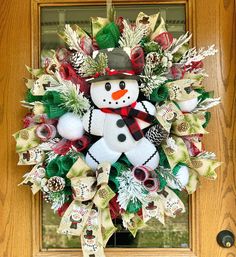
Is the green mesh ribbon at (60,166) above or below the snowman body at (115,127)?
below

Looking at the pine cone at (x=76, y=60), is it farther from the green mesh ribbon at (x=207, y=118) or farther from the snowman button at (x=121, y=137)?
the green mesh ribbon at (x=207, y=118)

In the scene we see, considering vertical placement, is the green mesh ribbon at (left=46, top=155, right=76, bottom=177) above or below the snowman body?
below

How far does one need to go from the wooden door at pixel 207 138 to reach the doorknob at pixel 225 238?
1 centimetres

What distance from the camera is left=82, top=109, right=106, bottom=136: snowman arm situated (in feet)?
3.99

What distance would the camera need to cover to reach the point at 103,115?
47.9 inches

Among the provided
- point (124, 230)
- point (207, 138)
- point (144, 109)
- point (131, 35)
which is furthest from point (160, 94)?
point (124, 230)

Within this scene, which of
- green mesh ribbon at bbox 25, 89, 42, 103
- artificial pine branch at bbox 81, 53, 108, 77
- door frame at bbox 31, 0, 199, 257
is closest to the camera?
artificial pine branch at bbox 81, 53, 108, 77

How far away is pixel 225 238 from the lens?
139cm

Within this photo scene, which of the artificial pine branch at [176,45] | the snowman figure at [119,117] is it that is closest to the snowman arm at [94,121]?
the snowman figure at [119,117]

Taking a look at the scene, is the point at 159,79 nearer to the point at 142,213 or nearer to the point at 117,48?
the point at 117,48

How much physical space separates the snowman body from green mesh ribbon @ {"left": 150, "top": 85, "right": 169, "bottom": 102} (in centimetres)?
2

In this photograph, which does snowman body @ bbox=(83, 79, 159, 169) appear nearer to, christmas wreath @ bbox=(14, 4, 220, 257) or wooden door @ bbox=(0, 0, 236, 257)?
christmas wreath @ bbox=(14, 4, 220, 257)

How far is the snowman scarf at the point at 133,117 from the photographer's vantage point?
47.1 inches

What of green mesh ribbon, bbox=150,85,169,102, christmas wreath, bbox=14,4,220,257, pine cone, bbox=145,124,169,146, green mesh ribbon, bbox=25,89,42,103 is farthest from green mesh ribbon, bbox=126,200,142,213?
green mesh ribbon, bbox=25,89,42,103
